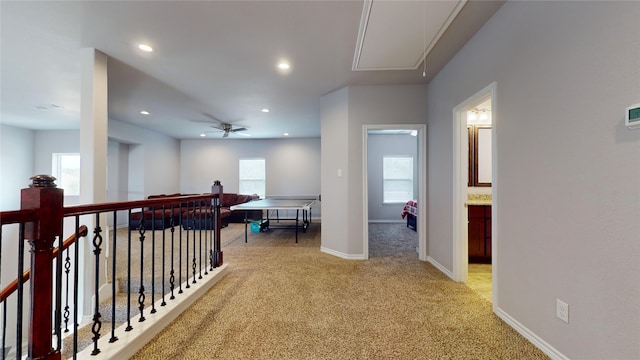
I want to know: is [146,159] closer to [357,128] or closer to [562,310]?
[357,128]

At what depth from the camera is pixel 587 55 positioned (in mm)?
1519

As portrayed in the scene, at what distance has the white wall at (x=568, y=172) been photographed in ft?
4.41

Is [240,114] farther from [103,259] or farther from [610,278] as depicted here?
[610,278]

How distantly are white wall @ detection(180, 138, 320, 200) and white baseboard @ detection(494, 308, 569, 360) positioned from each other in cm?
635

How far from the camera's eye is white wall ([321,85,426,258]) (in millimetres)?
3867

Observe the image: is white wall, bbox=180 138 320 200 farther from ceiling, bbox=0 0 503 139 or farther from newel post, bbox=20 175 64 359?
newel post, bbox=20 175 64 359

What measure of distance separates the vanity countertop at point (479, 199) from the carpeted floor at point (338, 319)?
3.36ft

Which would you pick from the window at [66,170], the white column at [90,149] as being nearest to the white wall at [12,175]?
the window at [66,170]

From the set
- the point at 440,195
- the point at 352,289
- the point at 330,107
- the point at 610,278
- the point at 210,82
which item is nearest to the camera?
the point at 610,278

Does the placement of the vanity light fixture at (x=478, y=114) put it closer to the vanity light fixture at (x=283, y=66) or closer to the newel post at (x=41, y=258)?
the vanity light fixture at (x=283, y=66)

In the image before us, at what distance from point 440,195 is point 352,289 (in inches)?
65.9

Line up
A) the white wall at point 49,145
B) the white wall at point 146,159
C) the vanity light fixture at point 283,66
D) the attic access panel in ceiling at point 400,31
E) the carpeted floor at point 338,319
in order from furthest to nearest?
the white wall at point 49,145 → the white wall at point 146,159 → the vanity light fixture at point 283,66 → the attic access panel in ceiling at point 400,31 → the carpeted floor at point 338,319

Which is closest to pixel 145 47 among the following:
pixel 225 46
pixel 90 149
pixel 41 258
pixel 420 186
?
pixel 225 46

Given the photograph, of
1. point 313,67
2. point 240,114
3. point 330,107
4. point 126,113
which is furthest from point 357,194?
point 126,113
